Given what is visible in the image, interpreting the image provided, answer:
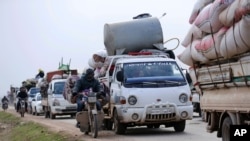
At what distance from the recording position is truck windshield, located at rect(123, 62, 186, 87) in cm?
A: 1371

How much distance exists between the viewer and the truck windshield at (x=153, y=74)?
45.0 feet

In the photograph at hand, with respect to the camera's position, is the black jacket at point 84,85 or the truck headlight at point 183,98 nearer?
the truck headlight at point 183,98

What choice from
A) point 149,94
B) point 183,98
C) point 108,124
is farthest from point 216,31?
point 108,124

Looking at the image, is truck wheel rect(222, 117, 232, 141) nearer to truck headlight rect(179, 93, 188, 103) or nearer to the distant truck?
truck headlight rect(179, 93, 188, 103)

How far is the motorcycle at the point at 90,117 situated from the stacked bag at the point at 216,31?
3357 mm

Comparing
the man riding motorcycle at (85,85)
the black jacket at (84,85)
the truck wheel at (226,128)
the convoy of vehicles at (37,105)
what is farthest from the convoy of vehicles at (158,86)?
the convoy of vehicles at (37,105)

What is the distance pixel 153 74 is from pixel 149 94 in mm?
883

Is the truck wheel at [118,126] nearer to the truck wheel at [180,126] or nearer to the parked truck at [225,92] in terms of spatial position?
the truck wheel at [180,126]

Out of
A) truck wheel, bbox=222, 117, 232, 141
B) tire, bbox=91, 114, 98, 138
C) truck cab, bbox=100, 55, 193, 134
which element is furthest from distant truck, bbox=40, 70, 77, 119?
truck wheel, bbox=222, 117, 232, 141

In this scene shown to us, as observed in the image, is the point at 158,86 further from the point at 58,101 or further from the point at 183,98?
the point at 58,101

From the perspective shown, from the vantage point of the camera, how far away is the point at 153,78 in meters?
13.8

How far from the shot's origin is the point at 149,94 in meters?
13.4

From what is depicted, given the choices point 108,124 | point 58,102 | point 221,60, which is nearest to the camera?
point 221,60

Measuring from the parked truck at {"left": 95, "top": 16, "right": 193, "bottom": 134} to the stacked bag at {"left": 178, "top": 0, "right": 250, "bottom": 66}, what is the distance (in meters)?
2.81
